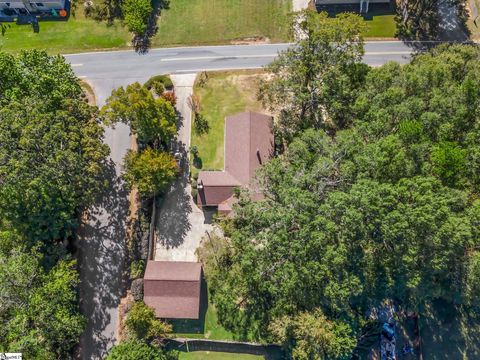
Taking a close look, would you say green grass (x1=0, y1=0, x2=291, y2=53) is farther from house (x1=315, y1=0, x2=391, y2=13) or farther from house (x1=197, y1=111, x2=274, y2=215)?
house (x1=197, y1=111, x2=274, y2=215)

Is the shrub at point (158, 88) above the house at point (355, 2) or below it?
below

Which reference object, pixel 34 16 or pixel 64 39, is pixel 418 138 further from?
pixel 34 16

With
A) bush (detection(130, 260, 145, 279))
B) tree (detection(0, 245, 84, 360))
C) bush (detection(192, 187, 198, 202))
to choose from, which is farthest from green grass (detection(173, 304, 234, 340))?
bush (detection(192, 187, 198, 202))

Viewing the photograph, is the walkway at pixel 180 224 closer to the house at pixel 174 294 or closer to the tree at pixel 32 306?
the house at pixel 174 294

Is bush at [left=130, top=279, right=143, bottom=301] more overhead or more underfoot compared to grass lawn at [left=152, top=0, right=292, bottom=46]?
more underfoot

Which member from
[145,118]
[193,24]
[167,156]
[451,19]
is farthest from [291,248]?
[451,19]

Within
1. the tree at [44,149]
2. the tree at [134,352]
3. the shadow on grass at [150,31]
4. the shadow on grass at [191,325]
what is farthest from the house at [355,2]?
the tree at [134,352]

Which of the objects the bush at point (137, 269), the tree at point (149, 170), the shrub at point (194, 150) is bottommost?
the bush at point (137, 269)
